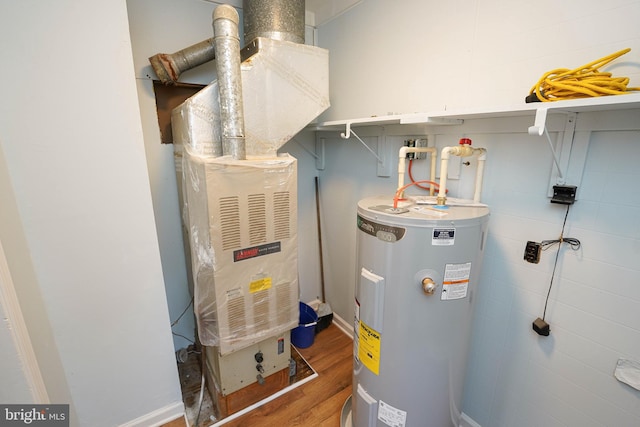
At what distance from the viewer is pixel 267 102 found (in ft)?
5.15

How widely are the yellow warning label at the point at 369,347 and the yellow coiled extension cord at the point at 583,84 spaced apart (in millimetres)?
1139

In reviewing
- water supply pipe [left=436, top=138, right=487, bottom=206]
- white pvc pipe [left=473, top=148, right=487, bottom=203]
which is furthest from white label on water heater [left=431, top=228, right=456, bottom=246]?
white pvc pipe [left=473, top=148, right=487, bottom=203]

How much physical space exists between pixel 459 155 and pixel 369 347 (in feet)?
3.13

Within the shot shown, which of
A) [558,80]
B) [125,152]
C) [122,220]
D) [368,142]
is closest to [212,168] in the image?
[125,152]

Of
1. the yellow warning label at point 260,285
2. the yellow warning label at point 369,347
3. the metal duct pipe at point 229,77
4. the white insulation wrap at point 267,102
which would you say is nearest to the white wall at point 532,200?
the white insulation wrap at point 267,102

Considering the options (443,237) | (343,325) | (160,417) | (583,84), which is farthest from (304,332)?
(583,84)

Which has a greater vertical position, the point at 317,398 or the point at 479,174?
the point at 479,174

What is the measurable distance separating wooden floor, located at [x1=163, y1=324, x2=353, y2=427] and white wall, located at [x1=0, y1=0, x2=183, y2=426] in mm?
613

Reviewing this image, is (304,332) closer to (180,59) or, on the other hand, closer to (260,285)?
(260,285)

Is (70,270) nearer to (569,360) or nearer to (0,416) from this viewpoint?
(0,416)

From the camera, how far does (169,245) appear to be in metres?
2.01

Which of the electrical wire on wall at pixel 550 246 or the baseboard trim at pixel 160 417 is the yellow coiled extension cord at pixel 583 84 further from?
the baseboard trim at pixel 160 417

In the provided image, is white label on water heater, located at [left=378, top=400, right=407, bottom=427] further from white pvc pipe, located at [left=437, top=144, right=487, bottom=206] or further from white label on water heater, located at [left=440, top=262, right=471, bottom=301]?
white pvc pipe, located at [left=437, top=144, right=487, bottom=206]

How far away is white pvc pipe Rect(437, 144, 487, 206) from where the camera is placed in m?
1.21
